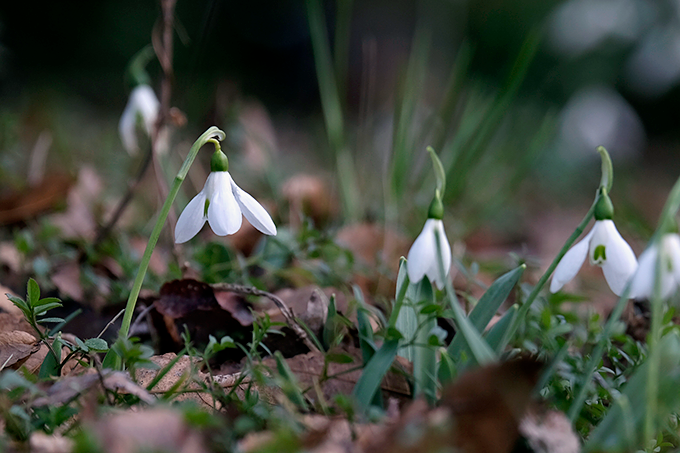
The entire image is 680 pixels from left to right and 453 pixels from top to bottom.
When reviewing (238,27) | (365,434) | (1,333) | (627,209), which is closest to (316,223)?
(627,209)

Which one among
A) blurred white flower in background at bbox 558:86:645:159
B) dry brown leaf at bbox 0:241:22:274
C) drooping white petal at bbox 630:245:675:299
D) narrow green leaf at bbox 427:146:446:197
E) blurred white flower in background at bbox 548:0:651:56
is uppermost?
blurred white flower in background at bbox 548:0:651:56

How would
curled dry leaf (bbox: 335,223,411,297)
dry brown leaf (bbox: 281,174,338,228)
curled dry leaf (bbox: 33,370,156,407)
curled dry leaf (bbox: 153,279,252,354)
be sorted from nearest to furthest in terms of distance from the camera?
curled dry leaf (bbox: 33,370,156,407)
curled dry leaf (bbox: 153,279,252,354)
curled dry leaf (bbox: 335,223,411,297)
dry brown leaf (bbox: 281,174,338,228)

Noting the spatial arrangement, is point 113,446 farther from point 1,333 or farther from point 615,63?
point 615,63

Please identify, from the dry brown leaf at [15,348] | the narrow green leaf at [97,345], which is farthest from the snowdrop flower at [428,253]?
the dry brown leaf at [15,348]

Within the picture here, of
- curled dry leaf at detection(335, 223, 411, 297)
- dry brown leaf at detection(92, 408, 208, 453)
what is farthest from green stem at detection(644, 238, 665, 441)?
curled dry leaf at detection(335, 223, 411, 297)

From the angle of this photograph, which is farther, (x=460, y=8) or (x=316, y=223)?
(x=460, y=8)

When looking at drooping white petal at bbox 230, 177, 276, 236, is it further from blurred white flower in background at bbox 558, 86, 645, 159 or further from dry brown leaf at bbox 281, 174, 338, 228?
blurred white flower in background at bbox 558, 86, 645, 159

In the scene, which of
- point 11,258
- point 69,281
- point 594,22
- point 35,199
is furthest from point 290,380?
point 594,22
